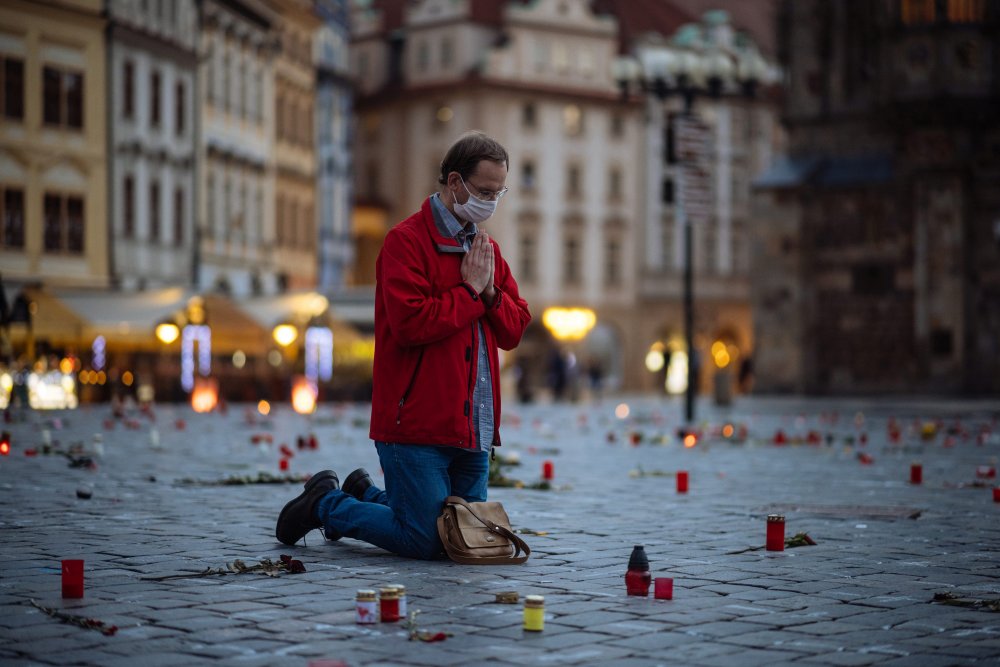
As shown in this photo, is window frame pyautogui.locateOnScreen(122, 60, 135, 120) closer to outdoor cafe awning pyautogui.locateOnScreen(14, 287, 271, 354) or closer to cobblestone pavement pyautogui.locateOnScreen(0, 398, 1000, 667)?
outdoor cafe awning pyautogui.locateOnScreen(14, 287, 271, 354)

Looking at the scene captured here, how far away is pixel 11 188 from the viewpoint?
41250 millimetres

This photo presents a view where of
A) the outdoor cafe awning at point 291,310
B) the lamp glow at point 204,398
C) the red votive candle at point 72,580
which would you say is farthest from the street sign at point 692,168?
the red votive candle at point 72,580

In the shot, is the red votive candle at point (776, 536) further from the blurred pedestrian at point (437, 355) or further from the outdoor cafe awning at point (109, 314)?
the outdoor cafe awning at point (109, 314)

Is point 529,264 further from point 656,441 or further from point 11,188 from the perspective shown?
point 656,441

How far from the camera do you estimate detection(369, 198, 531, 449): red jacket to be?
26.0 feet

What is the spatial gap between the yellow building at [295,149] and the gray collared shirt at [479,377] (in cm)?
5054

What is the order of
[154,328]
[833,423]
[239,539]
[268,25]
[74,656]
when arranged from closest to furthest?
[74,656]
[239,539]
[833,423]
[154,328]
[268,25]

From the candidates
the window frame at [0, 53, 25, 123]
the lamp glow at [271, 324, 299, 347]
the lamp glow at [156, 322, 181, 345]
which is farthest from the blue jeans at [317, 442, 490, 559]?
the lamp glow at [271, 324, 299, 347]

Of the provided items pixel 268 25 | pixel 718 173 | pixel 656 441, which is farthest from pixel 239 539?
pixel 718 173

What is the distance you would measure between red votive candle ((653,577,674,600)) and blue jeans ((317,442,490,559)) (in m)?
1.33

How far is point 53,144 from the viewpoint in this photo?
4247 cm

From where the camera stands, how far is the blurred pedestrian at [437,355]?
314 inches

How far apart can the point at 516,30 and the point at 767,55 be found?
16.7 metres

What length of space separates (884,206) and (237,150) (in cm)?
2072
